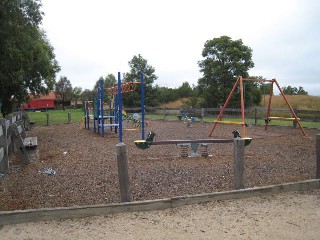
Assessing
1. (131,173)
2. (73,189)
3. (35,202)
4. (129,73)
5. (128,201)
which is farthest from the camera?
(129,73)

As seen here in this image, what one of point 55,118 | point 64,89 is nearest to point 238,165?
point 55,118

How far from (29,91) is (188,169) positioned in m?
22.8

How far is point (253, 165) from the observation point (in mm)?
7371

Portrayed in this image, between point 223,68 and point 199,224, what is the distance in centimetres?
3621

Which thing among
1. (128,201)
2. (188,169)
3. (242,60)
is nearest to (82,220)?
(128,201)

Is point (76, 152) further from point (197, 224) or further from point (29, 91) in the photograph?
point (29, 91)

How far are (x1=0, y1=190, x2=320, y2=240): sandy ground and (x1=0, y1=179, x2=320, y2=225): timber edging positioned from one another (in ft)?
0.27

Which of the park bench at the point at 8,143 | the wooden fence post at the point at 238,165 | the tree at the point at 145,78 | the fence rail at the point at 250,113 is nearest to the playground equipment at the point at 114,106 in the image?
the park bench at the point at 8,143

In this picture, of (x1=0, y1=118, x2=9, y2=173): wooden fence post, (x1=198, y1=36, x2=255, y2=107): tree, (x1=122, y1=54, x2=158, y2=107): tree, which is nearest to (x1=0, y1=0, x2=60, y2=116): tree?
(x1=0, y1=118, x2=9, y2=173): wooden fence post

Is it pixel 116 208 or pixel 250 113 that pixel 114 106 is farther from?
pixel 250 113

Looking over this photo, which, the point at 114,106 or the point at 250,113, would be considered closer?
the point at 114,106

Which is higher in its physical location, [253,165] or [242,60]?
[242,60]

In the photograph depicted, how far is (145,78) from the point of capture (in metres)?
48.4

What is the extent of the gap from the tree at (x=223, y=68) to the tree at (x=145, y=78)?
9.91 metres
